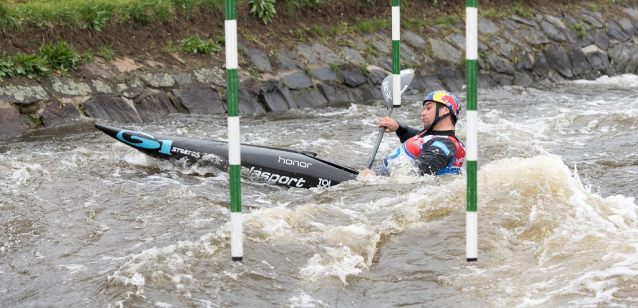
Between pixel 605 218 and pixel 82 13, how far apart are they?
697 cm

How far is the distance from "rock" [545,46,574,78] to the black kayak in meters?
8.71

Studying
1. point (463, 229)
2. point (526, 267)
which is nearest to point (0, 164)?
point (463, 229)

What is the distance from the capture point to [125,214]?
5.61 metres

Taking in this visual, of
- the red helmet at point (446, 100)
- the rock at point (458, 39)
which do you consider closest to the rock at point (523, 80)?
the rock at point (458, 39)

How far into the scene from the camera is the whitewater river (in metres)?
4.14

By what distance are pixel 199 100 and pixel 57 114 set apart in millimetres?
1838

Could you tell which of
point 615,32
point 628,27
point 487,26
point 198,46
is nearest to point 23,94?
point 198,46

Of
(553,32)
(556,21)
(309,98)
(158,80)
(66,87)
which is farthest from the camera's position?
(556,21)

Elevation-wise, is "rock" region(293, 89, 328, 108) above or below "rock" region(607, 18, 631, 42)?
below

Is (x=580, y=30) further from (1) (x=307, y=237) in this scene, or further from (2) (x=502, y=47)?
(1) (x=307, y=237)

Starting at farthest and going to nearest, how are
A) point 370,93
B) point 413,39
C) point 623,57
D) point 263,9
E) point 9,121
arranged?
1. point 623,57
2. point 413,39
3. point 370,93
4. point 263,9
5. point 9,121

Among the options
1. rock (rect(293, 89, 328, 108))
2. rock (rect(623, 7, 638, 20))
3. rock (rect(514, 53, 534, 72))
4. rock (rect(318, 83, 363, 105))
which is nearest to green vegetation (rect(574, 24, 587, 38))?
rock (rect(514, 53, 534, 72))

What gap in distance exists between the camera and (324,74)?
37.8 feet

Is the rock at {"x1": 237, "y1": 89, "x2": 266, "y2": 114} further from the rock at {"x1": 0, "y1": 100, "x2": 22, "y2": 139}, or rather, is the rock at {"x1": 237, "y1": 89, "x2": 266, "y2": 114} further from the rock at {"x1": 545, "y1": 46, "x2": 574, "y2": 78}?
the rock at {"x1": 545, "y1": 46, "x2": 574, "y2": 78}
